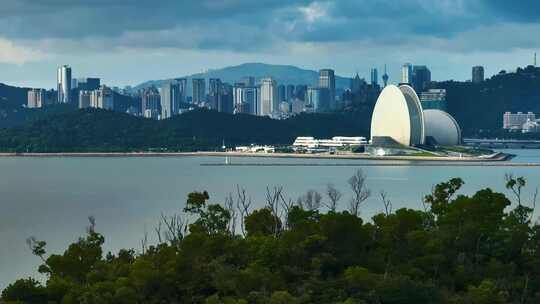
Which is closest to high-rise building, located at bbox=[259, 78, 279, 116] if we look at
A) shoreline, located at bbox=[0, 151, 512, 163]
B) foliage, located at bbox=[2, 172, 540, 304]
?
shoreline, located at bbox=[0, 151, 512, 163]

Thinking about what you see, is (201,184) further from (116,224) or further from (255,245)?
(255,245)

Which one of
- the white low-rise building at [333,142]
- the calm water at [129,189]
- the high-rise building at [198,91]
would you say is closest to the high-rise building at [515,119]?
the white low-rise building at [333,142]

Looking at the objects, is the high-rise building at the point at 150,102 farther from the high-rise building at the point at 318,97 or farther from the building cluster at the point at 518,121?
the building cluster at the point at 518,121

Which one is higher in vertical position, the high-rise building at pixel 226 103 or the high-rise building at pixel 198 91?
the high-rise building at pixel 198 91

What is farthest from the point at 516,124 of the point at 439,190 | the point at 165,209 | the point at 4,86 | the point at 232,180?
the point at 439,190

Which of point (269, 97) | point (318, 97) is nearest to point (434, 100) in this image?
point (318, 97)

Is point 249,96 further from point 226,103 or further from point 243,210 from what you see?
point 243,210

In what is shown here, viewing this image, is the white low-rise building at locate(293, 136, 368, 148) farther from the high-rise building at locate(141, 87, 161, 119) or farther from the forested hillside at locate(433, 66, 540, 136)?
the high-rise building at locate(141, 87, 161, 119)
